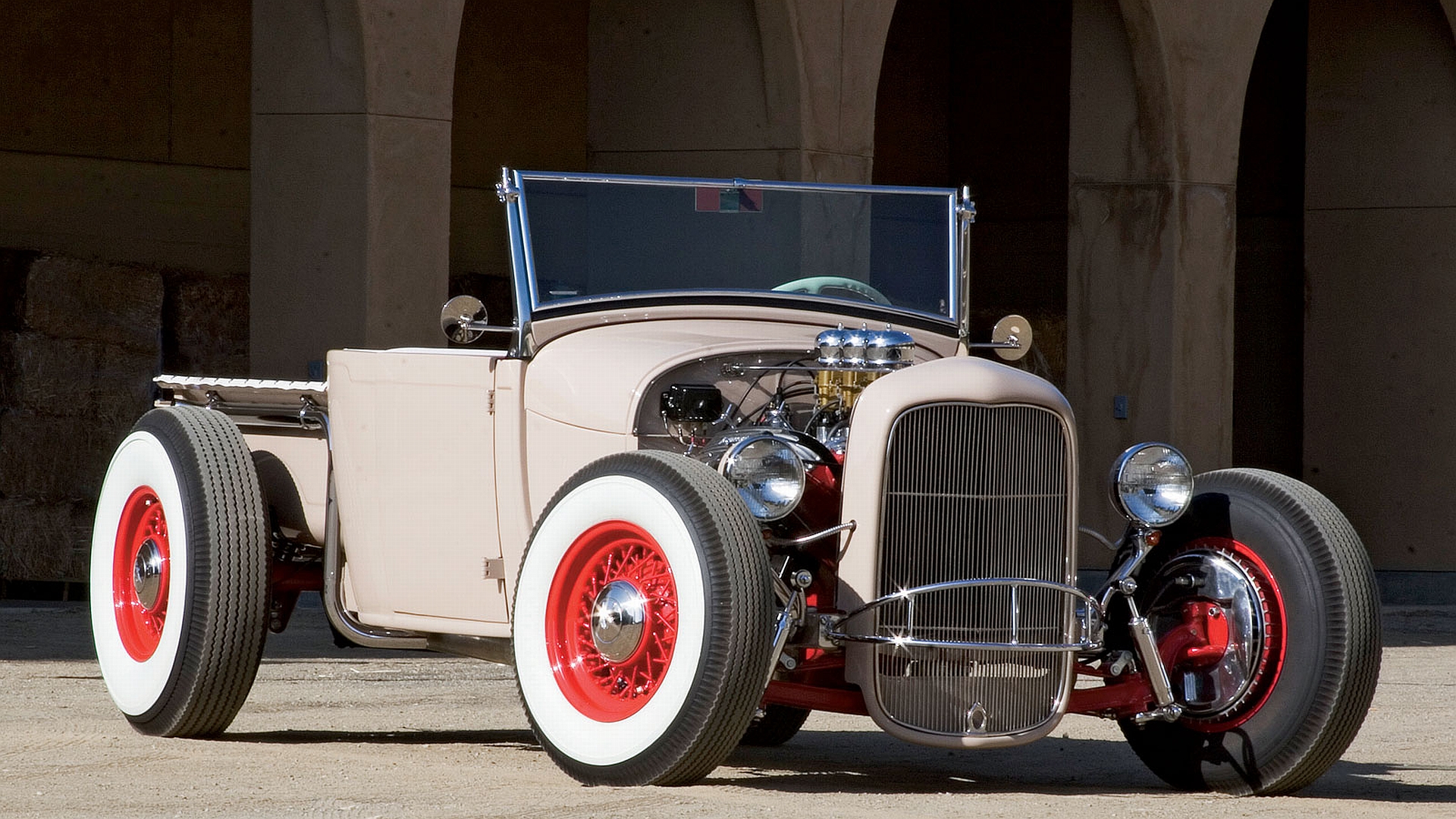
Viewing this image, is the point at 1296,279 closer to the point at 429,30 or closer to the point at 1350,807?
the point at 429,30

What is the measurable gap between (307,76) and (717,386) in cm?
469

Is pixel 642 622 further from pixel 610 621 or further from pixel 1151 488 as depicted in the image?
pixel 1151 488

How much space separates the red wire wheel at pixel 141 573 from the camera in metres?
6.20

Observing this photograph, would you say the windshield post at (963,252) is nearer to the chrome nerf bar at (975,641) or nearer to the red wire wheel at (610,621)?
the chrome nerf bar at (975,641)

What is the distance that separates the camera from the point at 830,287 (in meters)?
6.11

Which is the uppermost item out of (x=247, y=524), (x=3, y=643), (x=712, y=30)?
(x=712, y=30)

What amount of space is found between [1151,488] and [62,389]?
7331mm

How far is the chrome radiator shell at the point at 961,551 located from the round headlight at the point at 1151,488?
0.61ft

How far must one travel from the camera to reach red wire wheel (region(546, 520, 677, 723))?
491cm

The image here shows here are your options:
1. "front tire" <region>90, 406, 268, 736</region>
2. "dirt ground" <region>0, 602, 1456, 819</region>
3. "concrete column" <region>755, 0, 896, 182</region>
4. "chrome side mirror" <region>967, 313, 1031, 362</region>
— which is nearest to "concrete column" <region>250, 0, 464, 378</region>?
"dirt ground" <region>0, 602, 1456, 819</region>

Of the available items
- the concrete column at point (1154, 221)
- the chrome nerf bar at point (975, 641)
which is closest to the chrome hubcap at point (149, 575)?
the chrome nerf bar at point (975, 641)

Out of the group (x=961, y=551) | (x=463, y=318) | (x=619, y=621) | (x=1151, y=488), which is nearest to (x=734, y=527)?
(x=619, y=621)

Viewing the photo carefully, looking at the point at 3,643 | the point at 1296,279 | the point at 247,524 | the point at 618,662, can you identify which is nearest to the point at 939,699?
the point at 618,662

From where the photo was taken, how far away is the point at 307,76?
31.3ft
